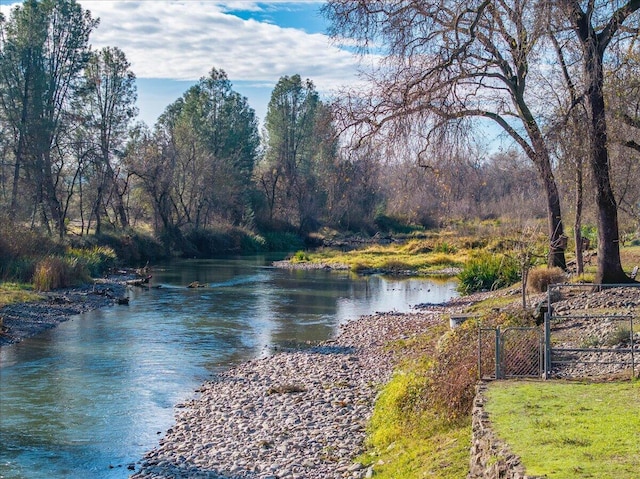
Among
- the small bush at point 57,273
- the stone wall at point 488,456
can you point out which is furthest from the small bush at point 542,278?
the small bush at point 57,273

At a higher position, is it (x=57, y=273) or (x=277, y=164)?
(x=277, y=164)

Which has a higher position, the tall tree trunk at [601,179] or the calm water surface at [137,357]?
the tall tree trunk at [601,179]

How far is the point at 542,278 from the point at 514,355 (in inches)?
495

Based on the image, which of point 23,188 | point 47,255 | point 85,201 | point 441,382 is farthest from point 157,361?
point 85,201

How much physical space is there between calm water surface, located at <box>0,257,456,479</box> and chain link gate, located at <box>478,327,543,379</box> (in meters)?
5.95

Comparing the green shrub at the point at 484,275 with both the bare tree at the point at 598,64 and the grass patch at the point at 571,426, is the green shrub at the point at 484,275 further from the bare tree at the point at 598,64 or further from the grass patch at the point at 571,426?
the grass patch at the point at 571,426

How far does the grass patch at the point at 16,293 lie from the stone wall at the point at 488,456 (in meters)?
22.4

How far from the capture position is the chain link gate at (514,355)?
11117mm

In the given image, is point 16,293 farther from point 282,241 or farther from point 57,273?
point 282,241

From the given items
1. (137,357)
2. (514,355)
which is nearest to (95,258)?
(137,357)

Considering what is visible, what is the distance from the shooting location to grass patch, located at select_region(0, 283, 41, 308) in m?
27.8

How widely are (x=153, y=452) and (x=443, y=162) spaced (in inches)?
447

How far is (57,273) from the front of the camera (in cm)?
3416

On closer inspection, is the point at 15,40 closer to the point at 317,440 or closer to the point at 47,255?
the point at 47,255
